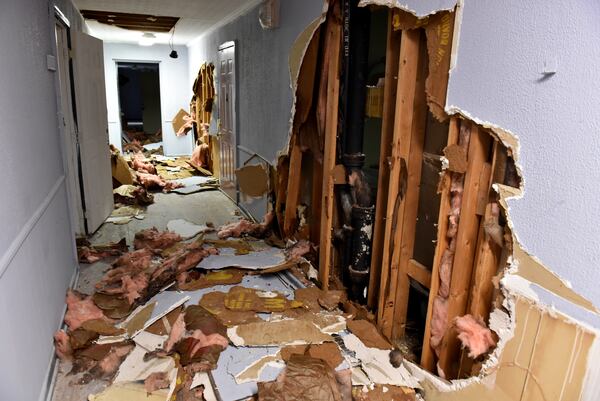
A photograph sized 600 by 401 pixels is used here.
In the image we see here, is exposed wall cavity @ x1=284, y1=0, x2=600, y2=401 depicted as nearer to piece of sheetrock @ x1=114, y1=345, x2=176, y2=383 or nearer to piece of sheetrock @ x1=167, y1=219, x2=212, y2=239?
piece of sheetrock @ x1=114, y1=345, x2=176, y2=383

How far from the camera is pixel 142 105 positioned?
46.3 ft

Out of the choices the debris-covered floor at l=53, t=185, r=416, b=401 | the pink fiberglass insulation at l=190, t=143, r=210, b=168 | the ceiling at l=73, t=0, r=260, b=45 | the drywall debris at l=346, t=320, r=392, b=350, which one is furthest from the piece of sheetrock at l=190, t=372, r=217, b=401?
the pink fiberglass insulation at l=190, t=143, r=210, b=168

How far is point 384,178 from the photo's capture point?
2.56 meters

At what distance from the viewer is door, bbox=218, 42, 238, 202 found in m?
5.52

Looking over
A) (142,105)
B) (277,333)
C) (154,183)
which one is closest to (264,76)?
(277,333)

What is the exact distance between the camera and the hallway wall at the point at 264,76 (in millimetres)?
3521

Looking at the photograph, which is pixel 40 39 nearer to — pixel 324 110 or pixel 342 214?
pixel 324 110

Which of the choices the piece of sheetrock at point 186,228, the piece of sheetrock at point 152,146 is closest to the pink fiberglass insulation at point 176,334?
the piece of sheetrock at point 186,228

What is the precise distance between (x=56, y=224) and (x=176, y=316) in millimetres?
1012

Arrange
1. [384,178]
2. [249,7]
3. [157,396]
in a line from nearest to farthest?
[157,396]
[384,178]
[249,7]

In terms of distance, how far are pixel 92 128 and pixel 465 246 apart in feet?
13.6

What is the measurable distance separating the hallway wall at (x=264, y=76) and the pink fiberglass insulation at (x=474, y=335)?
2.22m

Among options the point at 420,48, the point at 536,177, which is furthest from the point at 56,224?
the point at 536,177

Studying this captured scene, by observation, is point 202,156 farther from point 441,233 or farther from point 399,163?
point 441,233
